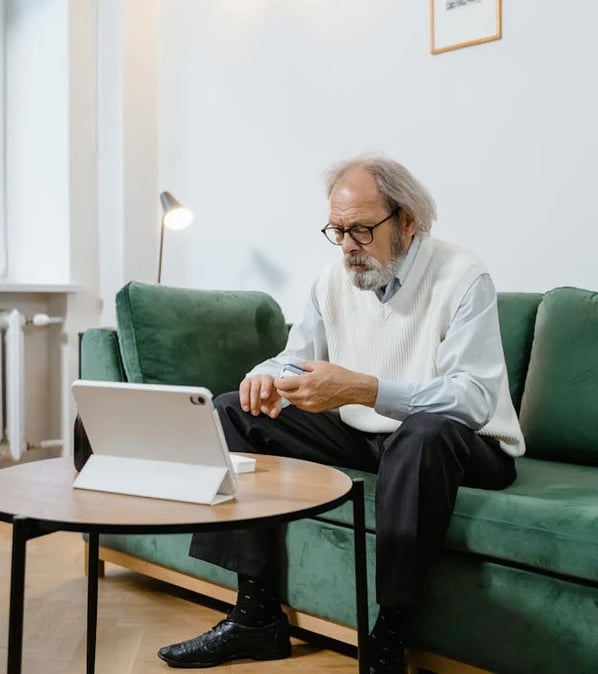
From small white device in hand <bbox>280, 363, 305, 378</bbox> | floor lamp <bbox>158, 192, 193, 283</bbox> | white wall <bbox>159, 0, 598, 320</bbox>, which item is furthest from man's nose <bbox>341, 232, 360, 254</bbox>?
floor lamp <bbox>158, 192, 193, 283</bbox>

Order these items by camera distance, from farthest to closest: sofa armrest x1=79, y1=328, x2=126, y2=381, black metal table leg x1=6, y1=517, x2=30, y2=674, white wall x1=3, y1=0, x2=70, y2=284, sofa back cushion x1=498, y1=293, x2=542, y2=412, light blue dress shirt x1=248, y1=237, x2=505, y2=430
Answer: white wall x1=3, y1=0, x2=70, y2=284 < sofa armrest x1=79, y1=328, x2=126, y2=381 < sofa back cushion x1=498, y1=293, x2=542, y2=412 < light blue dress shirt x1=248, y1=237, x2=505, y2=430 < black metal table leg x1=6, y1=517, x2=30, y2=674

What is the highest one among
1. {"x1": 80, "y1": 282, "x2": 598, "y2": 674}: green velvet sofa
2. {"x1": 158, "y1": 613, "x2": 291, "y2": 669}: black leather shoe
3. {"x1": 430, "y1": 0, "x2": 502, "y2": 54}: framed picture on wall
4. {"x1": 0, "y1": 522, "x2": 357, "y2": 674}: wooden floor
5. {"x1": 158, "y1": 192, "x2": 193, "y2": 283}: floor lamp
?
{"x1": 430, "y1": 0, "x2": 502, "y2": 54}: framed picture on wall

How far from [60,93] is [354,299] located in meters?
1.94

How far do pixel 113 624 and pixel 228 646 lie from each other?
15.2 inches

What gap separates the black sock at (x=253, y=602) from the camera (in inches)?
70.2

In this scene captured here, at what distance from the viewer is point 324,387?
63.5 inches

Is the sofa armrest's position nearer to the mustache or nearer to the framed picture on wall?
the mustache

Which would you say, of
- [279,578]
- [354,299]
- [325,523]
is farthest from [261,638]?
[354,299]

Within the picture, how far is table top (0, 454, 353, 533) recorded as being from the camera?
1.12 meters

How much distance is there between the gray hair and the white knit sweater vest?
0.07 m

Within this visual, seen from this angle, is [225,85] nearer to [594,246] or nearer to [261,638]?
[594,246]

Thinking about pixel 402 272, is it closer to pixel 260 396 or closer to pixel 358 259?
pixel 358 259

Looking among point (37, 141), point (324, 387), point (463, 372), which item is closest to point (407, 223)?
point (463, 372)

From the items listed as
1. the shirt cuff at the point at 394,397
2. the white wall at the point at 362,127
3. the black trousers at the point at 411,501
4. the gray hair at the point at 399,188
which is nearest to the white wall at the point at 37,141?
the white wall at the point at 362,127
